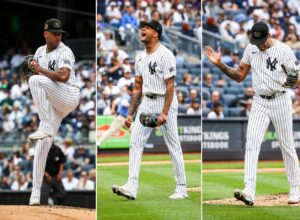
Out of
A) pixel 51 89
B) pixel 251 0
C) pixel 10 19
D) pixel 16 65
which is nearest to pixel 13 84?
pixel 16 65

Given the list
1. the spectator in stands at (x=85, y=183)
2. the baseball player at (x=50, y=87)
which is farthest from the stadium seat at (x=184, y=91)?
the spectator in stands at (x=85, y=183)

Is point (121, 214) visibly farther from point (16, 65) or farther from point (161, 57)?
point (16, 65)

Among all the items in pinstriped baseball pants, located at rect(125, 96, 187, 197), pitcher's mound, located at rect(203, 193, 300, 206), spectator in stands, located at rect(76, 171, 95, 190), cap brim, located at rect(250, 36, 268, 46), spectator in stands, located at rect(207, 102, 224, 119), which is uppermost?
cap brim, located at rect(250, 36, 268, 46)

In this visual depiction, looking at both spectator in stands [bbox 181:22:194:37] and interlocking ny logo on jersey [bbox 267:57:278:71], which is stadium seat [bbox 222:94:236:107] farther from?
interlocking ny logo on jersey [bbox 267:57:278:71]

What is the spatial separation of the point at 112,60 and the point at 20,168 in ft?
16.2

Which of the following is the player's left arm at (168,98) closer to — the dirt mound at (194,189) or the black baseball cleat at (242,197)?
the dirt mound at (194,189)

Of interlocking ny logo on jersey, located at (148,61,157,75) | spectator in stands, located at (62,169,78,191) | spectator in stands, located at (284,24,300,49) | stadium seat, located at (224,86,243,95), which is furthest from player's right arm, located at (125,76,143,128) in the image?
spectator in stands, located at (284,24,300,49)

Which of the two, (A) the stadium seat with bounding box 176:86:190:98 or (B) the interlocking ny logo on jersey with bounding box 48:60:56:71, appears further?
(A) the stadium seat with bounding box 176:86:190:98

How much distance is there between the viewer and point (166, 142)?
620cm

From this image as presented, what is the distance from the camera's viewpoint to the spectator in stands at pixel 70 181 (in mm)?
11055

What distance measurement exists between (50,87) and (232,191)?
2202 millimetres

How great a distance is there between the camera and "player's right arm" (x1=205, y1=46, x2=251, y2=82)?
5770 mm

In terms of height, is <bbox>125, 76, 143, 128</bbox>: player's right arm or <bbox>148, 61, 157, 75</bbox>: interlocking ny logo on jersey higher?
<bbox>148, 61, 157, 75</bbox>: interlocking ny logo on jersey

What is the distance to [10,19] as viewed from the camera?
59.7ft
